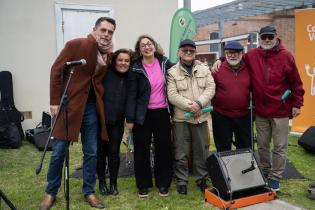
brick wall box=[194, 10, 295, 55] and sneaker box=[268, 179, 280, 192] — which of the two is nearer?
sneaker box=[268, 179, 280, 192]

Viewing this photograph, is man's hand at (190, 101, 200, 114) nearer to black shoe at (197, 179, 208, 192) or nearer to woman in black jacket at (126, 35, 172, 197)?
woman in black jacket at (126, 35, 172, 197)

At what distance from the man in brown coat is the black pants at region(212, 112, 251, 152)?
4.44 ft

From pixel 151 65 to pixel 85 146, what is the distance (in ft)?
3.73

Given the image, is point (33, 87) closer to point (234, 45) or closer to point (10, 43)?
point (10, 43)

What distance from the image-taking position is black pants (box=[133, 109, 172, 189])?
414cm

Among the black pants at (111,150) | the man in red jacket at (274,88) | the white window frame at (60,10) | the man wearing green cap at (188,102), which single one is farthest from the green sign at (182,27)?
the black pants at (111,150)

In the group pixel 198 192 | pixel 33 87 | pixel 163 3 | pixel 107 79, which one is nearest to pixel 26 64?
pixel 33 87

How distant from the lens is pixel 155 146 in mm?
4254

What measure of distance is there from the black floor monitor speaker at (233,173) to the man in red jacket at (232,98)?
313mm

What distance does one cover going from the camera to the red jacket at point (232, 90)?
13.9 feet

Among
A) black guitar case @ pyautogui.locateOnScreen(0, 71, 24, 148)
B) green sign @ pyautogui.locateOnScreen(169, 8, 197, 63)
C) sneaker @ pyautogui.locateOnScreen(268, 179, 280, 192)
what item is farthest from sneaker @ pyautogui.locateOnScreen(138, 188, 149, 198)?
black guitar case @ pyautogui.locateOnScreen(0, 71, 24, 148)

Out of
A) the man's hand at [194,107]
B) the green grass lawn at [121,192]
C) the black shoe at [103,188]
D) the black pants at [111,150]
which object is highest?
the man's hand at [194,107]

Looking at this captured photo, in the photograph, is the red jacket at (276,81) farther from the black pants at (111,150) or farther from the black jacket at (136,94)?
the black pants at (111,150)

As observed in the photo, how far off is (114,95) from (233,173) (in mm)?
1528
